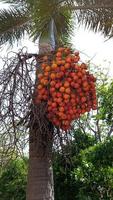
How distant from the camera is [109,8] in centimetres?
795

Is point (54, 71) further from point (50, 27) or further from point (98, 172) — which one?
point (98, 172)

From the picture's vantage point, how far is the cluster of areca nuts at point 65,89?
6.16 metres

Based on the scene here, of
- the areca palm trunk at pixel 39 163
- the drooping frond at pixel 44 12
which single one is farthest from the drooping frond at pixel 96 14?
the areca palm trunk at pixel 39 163

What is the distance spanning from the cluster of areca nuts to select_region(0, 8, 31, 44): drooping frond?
2380mm

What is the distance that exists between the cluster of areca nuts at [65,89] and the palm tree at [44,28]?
28 centimetres

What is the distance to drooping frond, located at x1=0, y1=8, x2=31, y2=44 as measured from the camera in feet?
28.9

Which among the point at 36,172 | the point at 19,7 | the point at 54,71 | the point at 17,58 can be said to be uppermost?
the point at 19,7

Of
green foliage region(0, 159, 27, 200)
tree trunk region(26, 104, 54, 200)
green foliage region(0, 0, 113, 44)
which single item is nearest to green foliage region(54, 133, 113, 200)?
green foliage region(0, 159, 27, 200)

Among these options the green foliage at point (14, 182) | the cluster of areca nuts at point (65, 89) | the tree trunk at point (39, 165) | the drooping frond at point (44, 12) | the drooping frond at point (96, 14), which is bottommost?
the tree trunk at point (39, 165)

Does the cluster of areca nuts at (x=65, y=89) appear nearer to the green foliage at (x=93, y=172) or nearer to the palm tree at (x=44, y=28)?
the palm tree at (x=44, y=28)

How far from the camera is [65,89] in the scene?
6.19 metres

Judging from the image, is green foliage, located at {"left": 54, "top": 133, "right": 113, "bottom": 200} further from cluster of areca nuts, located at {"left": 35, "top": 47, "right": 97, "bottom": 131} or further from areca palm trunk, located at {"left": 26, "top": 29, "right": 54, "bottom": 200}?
cluster of areca nuts, located at {"left": 35, "top": 47, "right": 97, "bottom": 131}

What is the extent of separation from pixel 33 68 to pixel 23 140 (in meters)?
0.98

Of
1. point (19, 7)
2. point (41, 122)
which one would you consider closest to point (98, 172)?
point (19, 7)
